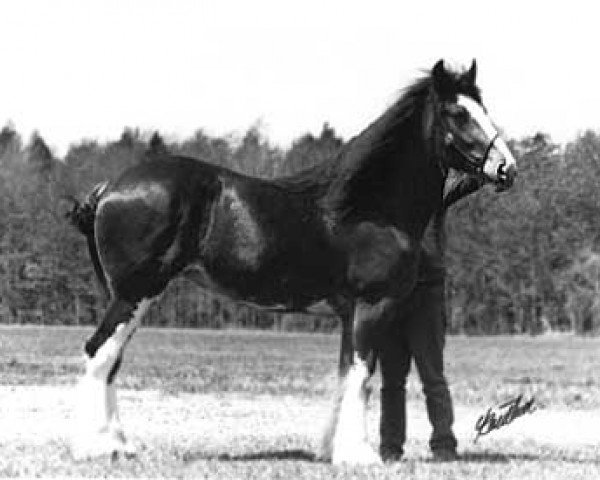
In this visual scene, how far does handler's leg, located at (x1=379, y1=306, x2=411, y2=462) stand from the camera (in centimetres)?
991

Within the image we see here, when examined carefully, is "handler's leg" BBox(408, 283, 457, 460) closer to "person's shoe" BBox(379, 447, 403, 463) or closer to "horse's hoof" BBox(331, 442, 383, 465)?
"person's shoe" BBox(379, 447, 403, 463)

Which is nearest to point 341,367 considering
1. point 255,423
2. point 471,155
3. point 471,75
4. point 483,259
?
point 471,155

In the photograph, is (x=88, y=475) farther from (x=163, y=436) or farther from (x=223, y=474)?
(x=163, y=436)

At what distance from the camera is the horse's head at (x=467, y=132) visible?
29.2 feet

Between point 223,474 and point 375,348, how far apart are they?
1.65m

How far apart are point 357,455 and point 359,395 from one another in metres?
0.47

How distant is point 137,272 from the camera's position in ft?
29.6

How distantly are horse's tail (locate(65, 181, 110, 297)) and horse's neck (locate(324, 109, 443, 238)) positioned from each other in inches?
75.2

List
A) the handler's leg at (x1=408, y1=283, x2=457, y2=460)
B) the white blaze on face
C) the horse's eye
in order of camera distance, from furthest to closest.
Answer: the handler's leg at (x1=408, y1=283, x2=457, y2=460)
the horse's eye
the white blaze on face

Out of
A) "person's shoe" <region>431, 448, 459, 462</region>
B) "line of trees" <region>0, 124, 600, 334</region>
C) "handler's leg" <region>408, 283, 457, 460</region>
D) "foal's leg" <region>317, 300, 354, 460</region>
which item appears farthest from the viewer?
"line of trees" <region>0, 124, 600, 334</region>

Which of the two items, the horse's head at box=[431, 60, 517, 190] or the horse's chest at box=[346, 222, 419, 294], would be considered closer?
the horse's head at box=[431, 60, 517, 190]

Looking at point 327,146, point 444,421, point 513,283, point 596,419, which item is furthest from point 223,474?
point 327,146

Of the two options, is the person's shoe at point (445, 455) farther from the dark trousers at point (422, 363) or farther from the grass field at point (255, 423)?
the grass field at point (255, 423)

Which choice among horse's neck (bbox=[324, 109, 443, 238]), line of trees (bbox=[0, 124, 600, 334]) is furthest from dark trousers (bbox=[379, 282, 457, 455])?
line of trees (bbox=[0, 124, 600, 334])
